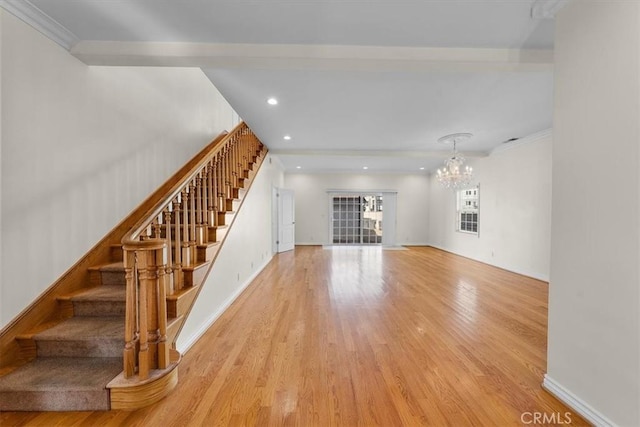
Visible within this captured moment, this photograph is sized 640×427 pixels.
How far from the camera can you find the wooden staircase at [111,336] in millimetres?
1603

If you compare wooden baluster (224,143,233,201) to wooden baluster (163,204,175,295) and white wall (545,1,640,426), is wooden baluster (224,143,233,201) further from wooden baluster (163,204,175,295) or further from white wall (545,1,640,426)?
white wall (545,1,640,426)

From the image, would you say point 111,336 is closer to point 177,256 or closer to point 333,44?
point 177,256

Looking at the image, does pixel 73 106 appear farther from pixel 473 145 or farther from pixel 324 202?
pixel 324 202

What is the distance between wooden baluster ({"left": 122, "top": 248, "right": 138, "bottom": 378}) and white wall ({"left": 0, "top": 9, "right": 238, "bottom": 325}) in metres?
0.87

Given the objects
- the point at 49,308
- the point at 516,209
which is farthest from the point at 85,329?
the point at 516,209

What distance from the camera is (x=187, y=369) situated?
2045mm

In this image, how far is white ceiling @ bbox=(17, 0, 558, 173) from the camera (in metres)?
1.75

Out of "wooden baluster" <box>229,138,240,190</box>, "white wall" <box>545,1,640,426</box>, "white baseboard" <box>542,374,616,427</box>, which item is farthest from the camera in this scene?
"wooden baluster" <box>229,138,240,190</box>

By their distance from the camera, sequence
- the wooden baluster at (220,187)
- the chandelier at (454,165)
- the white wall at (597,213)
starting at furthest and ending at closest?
the chandelier at (454,165) → the wooden baluster at (220,187) → the white wall at (597,213)

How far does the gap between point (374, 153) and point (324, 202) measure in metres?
3.61

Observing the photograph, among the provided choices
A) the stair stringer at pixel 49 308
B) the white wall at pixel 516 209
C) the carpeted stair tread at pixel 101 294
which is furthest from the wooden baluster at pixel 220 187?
the white wall at pixel 516 209

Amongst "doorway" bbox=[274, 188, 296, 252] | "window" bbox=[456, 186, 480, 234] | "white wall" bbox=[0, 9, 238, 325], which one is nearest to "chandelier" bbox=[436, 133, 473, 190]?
"window" bbox=[456, 186, 480, 234]

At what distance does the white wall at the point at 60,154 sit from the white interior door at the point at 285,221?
4.21m

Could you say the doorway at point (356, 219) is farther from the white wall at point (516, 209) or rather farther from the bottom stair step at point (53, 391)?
the bottom stair step at point (53, 391)
